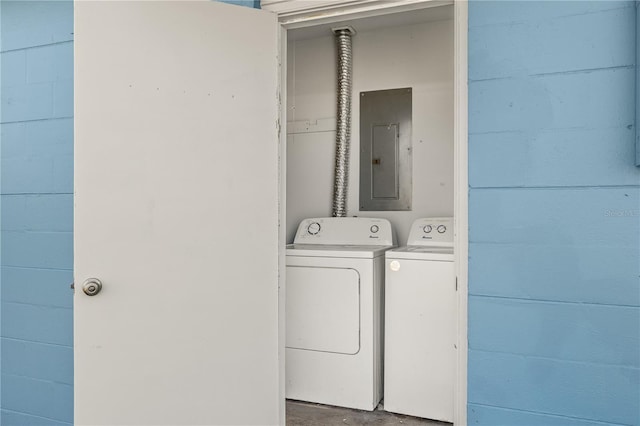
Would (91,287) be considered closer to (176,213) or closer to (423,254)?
(176,213)

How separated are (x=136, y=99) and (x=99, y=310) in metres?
0.80

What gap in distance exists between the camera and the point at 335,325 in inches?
99.3

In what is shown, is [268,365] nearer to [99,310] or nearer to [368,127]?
[99,310]

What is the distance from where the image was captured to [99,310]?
161 cm

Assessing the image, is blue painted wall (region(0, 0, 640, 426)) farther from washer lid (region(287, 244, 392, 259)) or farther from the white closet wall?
the white closet wall

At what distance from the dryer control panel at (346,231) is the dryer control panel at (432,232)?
167mm

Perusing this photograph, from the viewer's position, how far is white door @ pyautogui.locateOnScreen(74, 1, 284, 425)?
161cm

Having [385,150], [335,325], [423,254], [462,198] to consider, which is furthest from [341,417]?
[385,150]

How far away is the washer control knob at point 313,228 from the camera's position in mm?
3074

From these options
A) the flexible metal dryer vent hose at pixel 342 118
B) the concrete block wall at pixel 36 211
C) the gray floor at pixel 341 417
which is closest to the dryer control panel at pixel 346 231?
the flexible metal dryer vent hose at pixel 342 118

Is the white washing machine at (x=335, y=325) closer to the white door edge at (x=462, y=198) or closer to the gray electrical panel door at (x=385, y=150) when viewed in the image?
the gray electrical panel door at (x=385, y=150)

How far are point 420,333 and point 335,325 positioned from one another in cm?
49

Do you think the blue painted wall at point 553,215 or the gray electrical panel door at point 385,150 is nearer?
the blue painted wall at point 553,215

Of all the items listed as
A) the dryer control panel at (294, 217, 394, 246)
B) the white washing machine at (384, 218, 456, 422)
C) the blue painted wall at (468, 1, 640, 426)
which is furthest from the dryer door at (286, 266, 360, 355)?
the blue painted wall at (468, 1, 640, 426)
